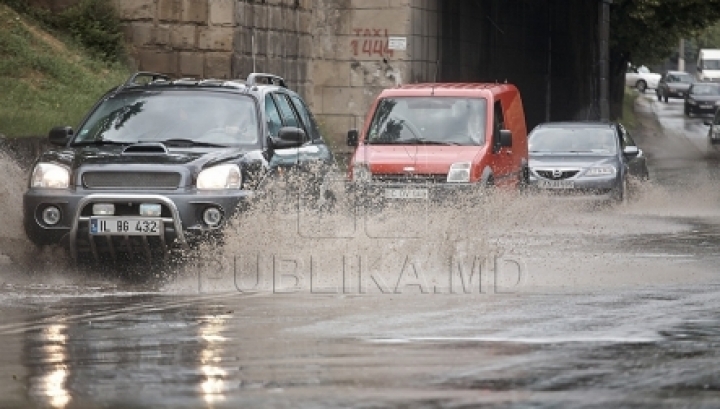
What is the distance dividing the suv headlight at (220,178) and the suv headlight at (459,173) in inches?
238

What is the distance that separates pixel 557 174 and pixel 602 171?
65 cm

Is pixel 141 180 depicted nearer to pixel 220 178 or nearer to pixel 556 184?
pixel 220 178

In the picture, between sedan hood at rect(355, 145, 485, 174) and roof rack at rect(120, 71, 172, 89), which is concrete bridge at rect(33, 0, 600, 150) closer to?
sedan hood at rect(355, 145, 485, 174)

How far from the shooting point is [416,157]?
64.8 ft

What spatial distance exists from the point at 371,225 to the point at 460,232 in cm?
78

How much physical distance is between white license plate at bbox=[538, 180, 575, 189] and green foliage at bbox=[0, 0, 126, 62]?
787cm

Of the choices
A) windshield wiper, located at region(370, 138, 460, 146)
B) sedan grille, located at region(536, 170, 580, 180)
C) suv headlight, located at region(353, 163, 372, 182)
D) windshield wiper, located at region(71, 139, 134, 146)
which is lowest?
sedan grille, located at region(536, 170, 580, 180)

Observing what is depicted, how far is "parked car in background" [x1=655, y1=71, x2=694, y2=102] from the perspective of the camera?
92.0 metres

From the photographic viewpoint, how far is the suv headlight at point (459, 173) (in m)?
19.4

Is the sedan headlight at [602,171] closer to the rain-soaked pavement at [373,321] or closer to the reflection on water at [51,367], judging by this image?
the rain-soaked pavement at [373,321]

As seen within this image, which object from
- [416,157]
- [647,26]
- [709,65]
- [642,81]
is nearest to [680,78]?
[709,65]

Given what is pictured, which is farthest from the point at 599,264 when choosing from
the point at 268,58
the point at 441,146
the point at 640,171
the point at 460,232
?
the point at 268,58

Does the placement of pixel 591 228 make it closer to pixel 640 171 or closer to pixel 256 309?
pixel 640 171

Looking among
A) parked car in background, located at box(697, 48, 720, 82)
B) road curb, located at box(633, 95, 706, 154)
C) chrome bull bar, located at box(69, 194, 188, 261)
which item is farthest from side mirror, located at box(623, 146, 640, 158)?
parked car in background, located at box(697, 48, 720, 82)
